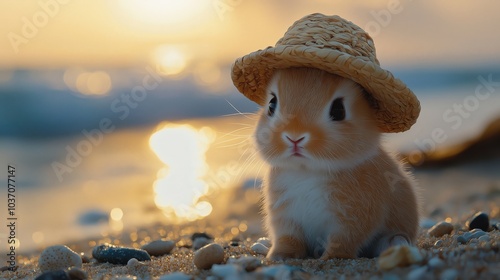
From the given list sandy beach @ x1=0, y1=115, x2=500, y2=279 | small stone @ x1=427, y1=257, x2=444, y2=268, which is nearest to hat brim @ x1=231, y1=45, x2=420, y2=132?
sandy beach @ x1=0, y1=115, x2=500, y2=279

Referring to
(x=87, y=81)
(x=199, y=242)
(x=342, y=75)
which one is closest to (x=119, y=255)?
(x=199, y=242)

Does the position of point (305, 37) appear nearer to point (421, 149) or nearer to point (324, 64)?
point (324, 64)

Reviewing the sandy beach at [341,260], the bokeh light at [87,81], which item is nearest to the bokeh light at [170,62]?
the bokeh light at [87,81]

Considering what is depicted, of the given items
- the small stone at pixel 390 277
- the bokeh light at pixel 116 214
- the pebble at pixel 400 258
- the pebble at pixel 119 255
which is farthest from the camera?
the bokeh light at pixel 116 214

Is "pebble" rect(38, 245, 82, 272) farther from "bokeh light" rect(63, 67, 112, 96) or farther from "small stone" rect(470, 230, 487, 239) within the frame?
"bokeh light" rect(63, 67, 112, 96)

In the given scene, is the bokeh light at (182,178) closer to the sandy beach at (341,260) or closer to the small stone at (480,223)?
the sandy beach at (341,260)

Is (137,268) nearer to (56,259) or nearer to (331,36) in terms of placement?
(56,259)
